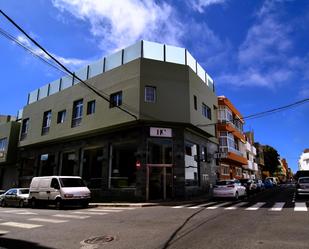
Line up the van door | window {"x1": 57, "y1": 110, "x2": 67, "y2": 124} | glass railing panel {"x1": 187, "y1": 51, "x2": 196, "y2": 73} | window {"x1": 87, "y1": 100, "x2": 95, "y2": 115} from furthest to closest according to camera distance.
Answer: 1. window {"x1": 57, "y1": 110, "x2": 67, "y2": 124}
2. window {"x1": 87, "y1": 100, "x2": 95, "y2": 115}
3. glass railing panel {"x1": 187, "y1": 51, "x2": 196, "y2": 73}
4. the van door

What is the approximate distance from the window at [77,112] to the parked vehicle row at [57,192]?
778 centimetres

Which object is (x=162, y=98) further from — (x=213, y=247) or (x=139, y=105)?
(x=213, y=247)

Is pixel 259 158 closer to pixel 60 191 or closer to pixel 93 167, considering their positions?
pixel 93 167

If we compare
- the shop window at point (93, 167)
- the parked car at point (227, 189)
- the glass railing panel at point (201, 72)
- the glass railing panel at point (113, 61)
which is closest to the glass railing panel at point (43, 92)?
the shop window at point (93, 167)

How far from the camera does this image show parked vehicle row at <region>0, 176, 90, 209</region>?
18.4 metres

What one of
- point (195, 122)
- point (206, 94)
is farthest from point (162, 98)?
point (206, 94)

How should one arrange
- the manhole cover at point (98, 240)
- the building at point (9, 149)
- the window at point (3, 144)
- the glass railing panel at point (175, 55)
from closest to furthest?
the manhole cover at point (98, 240) < the glass railing panel at point (175, 55) < the building at point (9, 149) < the window at point (3, 144)

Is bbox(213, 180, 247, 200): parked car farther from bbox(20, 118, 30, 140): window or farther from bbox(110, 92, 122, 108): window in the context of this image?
bbox(20, 118, 30, 140): window

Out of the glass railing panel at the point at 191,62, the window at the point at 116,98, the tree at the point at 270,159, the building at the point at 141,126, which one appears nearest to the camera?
the building at the point at 141,126

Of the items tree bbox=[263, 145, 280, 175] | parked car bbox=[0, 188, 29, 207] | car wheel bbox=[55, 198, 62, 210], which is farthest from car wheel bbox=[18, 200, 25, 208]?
tree bbox=[263, 145, 280, 175]

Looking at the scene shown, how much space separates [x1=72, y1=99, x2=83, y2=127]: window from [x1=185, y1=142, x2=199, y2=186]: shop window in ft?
33.4

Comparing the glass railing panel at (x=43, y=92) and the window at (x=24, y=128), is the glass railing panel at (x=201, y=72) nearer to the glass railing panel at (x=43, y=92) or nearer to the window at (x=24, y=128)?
the glass railing panel at (x=43, y=92)

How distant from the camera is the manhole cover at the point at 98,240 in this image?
7.81m

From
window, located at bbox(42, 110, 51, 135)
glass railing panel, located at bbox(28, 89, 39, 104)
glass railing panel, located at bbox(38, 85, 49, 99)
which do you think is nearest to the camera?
window, located at bbox(42, 110, 51, 135)
